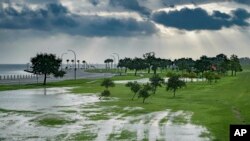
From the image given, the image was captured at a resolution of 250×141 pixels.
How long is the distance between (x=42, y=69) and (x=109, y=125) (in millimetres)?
100304

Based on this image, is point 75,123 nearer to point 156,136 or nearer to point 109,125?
point 109,125

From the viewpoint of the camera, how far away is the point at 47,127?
4869cm

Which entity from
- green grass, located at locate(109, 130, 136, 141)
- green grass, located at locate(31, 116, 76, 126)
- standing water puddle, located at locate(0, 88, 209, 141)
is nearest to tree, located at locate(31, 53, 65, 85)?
standing water puddle, located at locate(0, 88, 209, 141)

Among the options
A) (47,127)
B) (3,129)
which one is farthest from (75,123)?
(3,129)

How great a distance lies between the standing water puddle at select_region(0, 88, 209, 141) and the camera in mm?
42281

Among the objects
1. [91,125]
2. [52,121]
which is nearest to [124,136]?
[91,125]

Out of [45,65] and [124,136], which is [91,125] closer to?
[124,136]

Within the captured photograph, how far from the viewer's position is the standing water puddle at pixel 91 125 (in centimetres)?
4228

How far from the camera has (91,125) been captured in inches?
1964

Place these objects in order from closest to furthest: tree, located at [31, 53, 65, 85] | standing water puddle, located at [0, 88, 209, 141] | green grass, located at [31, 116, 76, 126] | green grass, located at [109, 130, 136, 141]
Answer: green grass, located at [109, 130, 136, 141]
standing water puddle, located at [0, 88, 209, 141]
green grass, located at [31, 116, 76, 126]
tree, located at [31, 53, 65, 85]

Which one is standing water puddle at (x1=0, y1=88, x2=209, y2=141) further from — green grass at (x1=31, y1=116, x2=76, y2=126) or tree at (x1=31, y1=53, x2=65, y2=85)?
tree at (x1=31, y1=53, x2=65, y2=85)

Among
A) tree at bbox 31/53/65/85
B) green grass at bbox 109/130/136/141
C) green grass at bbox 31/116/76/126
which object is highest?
tree at bbox 31/53/65/85

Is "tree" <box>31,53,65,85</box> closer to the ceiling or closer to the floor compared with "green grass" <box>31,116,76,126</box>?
closer to the ceiling

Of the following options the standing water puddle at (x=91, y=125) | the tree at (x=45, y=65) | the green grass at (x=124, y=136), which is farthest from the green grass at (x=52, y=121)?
the tree at (x=45, y=65)
